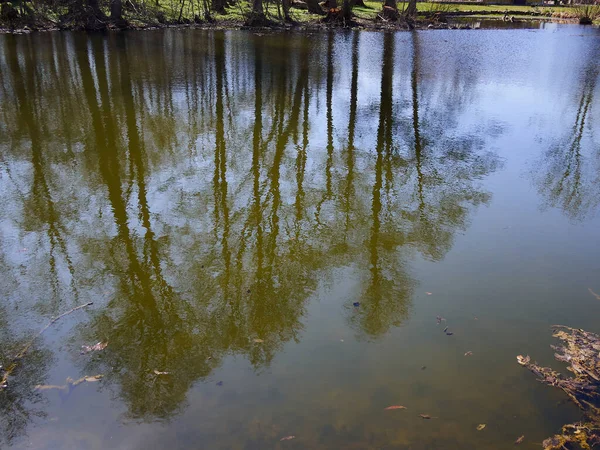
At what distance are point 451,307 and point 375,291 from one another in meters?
0.78

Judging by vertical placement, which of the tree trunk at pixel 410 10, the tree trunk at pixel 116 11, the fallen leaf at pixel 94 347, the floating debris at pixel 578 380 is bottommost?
the floating debris at pixel 578 380

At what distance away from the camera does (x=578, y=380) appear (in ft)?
13.0

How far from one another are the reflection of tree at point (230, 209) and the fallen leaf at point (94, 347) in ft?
0.17

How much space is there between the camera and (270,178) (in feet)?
24.9

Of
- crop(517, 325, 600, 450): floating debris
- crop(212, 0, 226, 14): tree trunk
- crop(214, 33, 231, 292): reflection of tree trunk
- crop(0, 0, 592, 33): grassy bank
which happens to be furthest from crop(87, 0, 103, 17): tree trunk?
crop(517, 325, 600, 450): floating debris

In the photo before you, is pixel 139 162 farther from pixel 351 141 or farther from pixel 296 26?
pixel 296 26

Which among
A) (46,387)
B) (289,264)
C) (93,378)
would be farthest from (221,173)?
(46,387)

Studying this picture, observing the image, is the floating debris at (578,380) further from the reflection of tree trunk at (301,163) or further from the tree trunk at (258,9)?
the tree trunk at (258,9)

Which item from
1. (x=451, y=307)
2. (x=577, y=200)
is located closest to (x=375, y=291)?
(x=451, y=307)

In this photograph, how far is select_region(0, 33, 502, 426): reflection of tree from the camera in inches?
175

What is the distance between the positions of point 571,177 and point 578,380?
200 inches

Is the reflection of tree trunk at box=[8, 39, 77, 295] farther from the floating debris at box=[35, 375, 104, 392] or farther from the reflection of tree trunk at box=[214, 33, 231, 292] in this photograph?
the reflection of tree trunk at box=[214, 33, 231, 292]

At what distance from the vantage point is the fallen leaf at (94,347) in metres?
4.18

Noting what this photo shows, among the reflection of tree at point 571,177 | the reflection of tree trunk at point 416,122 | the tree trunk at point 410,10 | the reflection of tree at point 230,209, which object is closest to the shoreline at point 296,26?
the tree trunk at point 410,10
